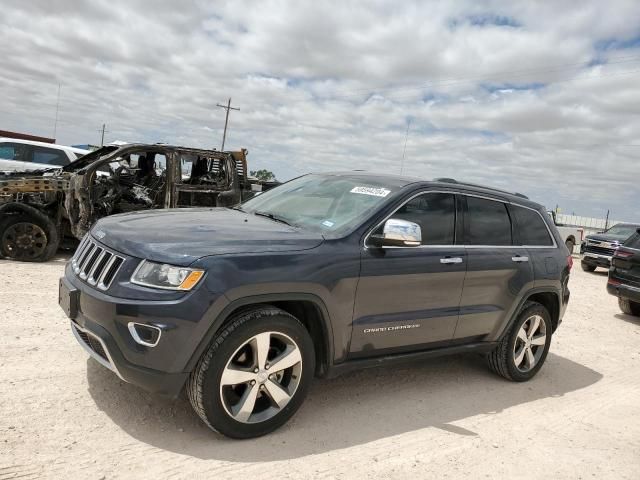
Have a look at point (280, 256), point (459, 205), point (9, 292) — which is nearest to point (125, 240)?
point (280, 256)

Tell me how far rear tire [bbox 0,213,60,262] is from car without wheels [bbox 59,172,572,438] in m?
4.71

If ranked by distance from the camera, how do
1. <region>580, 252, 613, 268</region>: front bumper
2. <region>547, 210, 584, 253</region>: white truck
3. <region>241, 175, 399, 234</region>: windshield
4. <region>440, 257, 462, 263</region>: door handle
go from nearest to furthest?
<region>241, 175, 399, 234</region>: windshield
<region>440, 257, 462, 263</region>: door handle
<region>580, 252, 613, 268</region>: front bumper
<region>547, 210, 584, 253</region>: white truck

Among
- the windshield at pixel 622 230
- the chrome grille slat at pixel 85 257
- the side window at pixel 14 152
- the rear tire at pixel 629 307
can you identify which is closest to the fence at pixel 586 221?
the windshield at pixel 622 230

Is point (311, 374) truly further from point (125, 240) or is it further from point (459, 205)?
point (459, 205)

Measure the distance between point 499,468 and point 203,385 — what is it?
190 cm

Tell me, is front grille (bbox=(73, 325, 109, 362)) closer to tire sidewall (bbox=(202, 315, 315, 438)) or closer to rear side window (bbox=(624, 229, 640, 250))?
tire sidewall (bbox=(202, 315, 315, 438))

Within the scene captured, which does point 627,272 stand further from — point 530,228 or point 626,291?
point 530,228

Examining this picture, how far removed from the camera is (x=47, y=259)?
807cm

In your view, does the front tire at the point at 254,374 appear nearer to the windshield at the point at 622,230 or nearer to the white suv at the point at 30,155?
the white suv at the point at 30,155

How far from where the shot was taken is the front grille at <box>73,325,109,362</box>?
3.14 m

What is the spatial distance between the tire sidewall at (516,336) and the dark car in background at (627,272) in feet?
13.1

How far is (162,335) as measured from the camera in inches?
115

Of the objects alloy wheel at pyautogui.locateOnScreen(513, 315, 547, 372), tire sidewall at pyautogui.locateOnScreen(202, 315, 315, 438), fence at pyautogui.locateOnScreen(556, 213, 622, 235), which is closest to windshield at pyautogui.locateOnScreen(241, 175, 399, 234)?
tire sidewall at pyautogui.locateOnScreen(202, 315, 315, 438)

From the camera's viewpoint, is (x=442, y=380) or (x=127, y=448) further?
(x=442, y=380)
